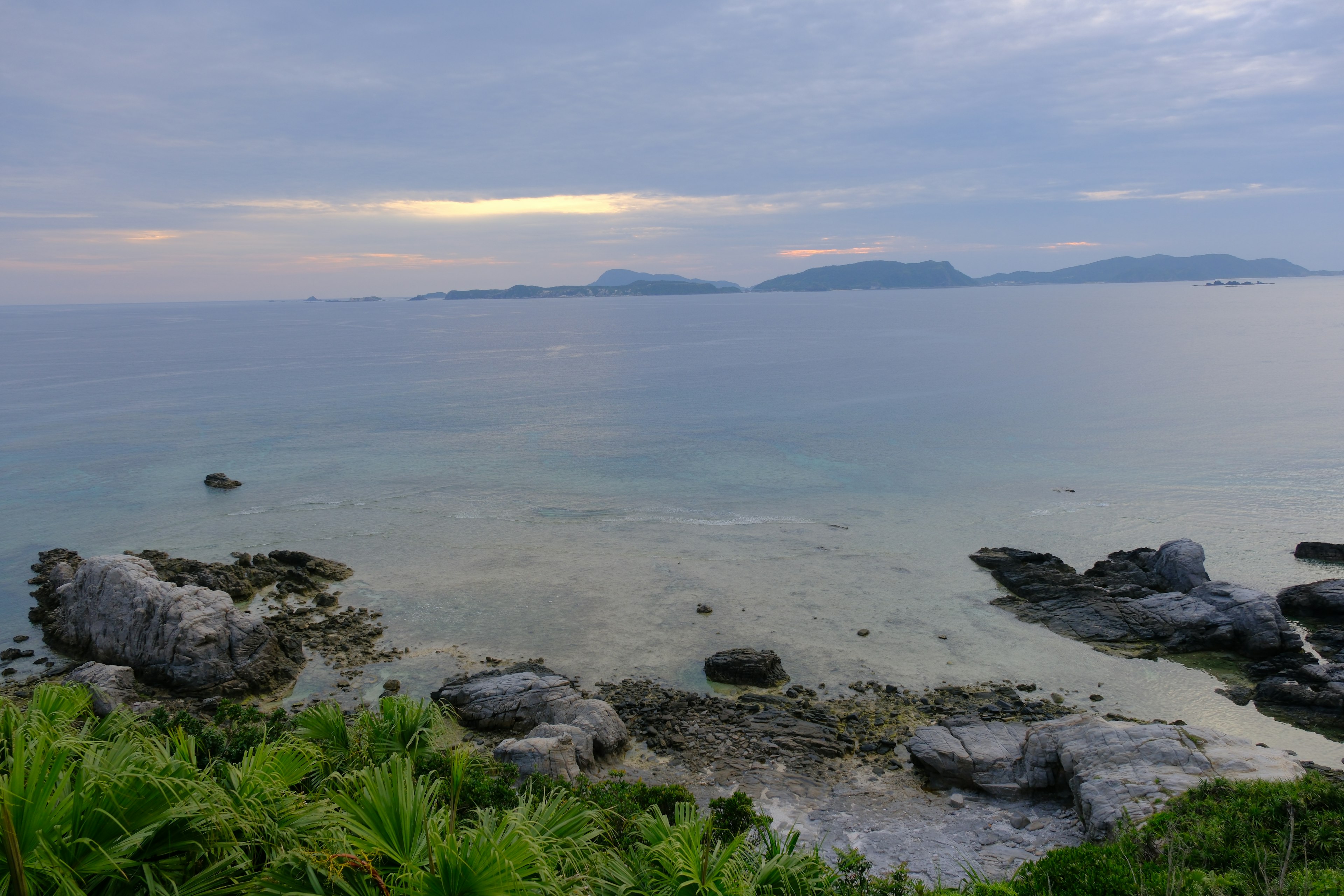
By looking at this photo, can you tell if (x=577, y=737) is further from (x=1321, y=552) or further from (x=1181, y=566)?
(x=1321, y=552)

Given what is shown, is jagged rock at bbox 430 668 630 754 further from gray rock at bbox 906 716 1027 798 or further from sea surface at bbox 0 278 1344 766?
gray rock at bbox 906 716 1027 798

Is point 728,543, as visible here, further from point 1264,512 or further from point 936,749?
point 1264,512

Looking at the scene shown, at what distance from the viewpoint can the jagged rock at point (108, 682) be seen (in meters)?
19.1

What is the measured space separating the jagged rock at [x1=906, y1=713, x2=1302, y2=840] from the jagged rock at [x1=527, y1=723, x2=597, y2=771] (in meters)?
7.33

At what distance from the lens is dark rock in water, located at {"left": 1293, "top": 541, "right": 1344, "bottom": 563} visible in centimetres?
3012

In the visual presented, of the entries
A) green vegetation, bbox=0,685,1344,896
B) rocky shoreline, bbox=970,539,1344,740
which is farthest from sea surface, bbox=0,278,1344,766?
green vegetation, bbox=0,685,1344,896

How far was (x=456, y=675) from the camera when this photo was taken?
22.6 metres

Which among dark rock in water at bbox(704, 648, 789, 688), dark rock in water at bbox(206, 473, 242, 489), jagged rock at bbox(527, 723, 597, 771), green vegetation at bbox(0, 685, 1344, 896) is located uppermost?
green vegetation at bbox(0, 685, 1344, 896)

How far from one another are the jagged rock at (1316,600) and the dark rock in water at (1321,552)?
4.67 metres

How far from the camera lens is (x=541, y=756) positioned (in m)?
16.2

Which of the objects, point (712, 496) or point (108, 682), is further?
point (712, 496)

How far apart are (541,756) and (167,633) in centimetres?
1320

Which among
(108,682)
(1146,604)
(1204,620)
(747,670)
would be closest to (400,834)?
(747,670)

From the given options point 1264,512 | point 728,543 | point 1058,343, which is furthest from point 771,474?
point 1058,343
